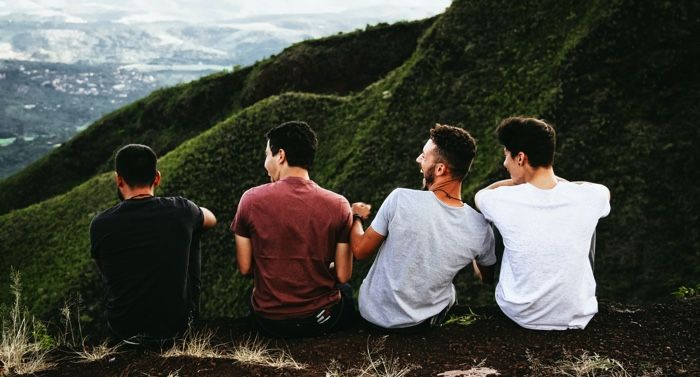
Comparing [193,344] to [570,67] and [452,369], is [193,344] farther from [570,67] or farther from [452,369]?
[570,67]

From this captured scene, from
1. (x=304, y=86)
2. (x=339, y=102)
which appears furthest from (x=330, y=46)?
(x=339, y=102)

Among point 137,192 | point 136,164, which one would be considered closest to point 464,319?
point 137,192

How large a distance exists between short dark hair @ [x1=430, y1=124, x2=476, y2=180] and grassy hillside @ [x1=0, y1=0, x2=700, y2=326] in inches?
282

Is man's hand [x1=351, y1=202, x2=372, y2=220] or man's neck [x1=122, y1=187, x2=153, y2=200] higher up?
man's hand [x1=351, y1=202, x2=372, y2=220]

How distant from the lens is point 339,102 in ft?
67.9

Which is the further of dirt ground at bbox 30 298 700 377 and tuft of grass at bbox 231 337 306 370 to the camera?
tuft of grass at bbox 231 337 306 370

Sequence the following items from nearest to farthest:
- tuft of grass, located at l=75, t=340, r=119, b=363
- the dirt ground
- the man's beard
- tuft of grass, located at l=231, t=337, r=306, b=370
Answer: the dirt ground
tuft of grass, located at l=231, t=337, r=306, b=370
the man's beard
tuft of grass, located at l=75, t=340, r=119, b=363

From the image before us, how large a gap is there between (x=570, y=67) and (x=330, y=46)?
18.9 m

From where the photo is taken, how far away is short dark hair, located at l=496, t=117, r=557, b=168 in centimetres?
533

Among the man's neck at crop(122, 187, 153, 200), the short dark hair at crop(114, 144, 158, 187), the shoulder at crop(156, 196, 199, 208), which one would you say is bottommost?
the shoulder at crop(156, 196, 199, 208)

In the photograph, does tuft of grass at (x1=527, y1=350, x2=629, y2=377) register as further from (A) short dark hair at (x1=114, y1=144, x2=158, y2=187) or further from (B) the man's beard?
(A) short dark hair at (x1=114, y1=144, x2=158, y2=187)

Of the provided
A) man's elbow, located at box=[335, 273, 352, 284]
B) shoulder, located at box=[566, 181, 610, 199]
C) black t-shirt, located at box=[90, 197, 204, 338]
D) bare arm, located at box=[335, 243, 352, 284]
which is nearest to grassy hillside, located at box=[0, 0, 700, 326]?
shoulder, located at box=[566, 181, 610, 199]

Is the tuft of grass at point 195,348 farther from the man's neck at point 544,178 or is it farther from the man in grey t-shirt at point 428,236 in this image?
the man's neck at point 544,178

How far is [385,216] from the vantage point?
5.29m
